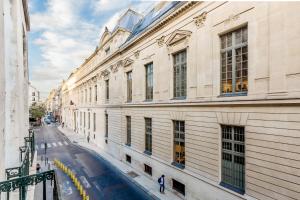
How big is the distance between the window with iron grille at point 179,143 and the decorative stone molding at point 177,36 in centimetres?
616

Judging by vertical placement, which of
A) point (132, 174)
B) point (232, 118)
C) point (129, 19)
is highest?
point (129, 19)

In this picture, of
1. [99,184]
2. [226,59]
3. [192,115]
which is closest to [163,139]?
[192,115]

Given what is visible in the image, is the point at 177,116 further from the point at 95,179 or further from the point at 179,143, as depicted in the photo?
the point at 95,179

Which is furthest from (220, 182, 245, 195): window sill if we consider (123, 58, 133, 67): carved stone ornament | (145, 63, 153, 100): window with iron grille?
(123, 58, 133, 67): carved stone ornament

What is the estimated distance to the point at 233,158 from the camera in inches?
434

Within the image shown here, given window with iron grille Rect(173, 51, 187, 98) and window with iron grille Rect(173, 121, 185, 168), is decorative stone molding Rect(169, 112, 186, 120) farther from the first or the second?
window with iron grille Rect(173, 51, 187, 98)

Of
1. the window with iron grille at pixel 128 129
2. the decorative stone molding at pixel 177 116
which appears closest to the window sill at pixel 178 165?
the decorative stone molding at pixel 177 116

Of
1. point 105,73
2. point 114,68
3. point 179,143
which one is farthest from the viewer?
point 105,73

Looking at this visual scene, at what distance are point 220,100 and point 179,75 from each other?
4.80 metres

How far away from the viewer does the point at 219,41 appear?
11.9 m

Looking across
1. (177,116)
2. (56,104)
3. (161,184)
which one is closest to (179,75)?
(177,116)

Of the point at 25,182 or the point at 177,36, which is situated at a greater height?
the point at 177,36

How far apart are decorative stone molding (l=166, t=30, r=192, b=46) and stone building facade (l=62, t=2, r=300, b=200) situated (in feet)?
0.25

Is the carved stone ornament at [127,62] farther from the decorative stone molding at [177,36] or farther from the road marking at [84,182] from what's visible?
the road marking at [84,182]
